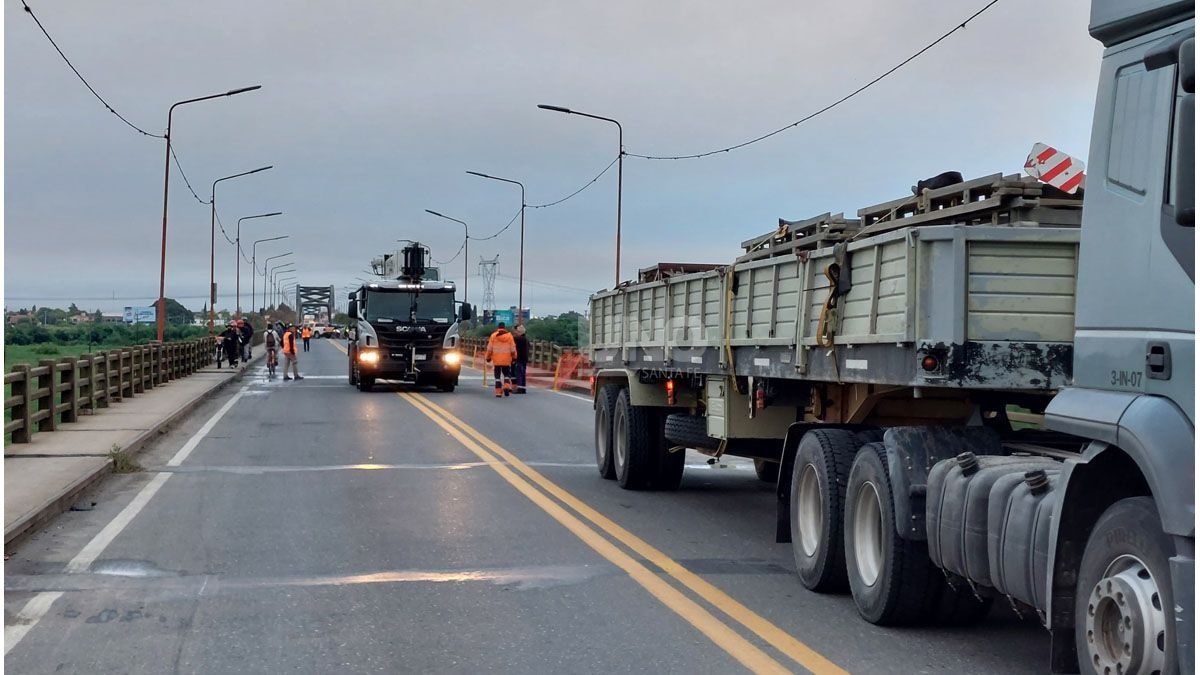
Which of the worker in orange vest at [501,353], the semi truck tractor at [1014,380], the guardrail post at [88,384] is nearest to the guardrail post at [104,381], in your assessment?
the guardrail post at [88,384]

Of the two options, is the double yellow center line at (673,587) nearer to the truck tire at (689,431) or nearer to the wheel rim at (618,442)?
the wheel rim at (618,442)

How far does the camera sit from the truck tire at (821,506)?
785cm

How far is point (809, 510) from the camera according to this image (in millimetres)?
8344

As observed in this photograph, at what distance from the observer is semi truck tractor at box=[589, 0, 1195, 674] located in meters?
4.71

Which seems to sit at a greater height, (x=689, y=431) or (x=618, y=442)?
(x=689, y=431)

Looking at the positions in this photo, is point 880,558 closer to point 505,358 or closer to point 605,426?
point 605,426

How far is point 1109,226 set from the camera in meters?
5.21

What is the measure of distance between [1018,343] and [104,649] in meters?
4.73

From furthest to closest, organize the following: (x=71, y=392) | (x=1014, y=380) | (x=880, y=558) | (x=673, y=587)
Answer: (x=71, y=392) → (x=673, y=587) → (x=880, y=558) → (x=1014, y=380)

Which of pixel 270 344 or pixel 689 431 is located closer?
pixel 689 431

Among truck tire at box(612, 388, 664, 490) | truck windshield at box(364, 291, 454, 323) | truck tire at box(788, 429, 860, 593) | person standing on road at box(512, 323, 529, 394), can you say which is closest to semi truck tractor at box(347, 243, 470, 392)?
truck windshield at box(364, 291, 454, 323)

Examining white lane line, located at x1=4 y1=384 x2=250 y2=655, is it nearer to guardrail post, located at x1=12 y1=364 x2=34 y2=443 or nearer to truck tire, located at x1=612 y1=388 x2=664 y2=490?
guardrail post, located at x1=12 y1=364 x2=34 y2=443

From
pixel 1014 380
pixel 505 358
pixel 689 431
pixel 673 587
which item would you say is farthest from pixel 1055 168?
pixel 505 358

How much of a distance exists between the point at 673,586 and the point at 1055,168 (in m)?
3.38
